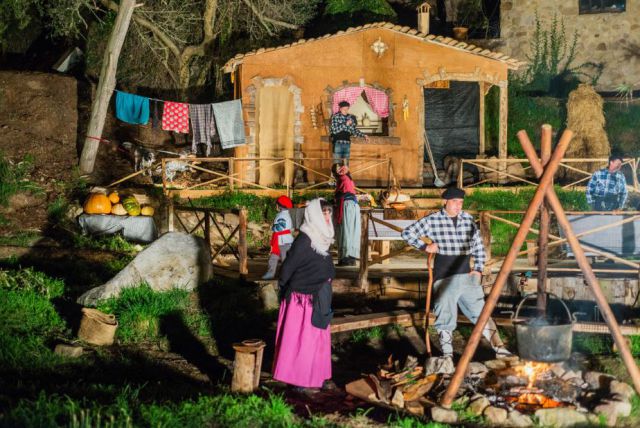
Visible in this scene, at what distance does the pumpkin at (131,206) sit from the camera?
49.5ft

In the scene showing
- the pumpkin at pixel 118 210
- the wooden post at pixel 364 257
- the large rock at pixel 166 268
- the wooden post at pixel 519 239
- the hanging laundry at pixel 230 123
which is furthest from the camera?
the hanging laundry at pixel 230 123

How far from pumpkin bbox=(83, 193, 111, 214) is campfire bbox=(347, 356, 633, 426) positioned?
8.77 m

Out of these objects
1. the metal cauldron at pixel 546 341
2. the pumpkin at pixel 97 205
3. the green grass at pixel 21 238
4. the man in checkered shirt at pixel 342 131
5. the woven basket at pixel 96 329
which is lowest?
the woven basket at pixel 96 329

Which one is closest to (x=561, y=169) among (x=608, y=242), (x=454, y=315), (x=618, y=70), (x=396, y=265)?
(x=618, y=70)

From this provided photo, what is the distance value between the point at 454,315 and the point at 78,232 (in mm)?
9136

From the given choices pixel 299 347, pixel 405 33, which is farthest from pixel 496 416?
pixel 405 33

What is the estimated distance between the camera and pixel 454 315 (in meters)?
7.80

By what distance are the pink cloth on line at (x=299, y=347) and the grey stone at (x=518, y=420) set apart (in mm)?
1852

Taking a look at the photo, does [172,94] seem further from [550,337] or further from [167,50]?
[550,337]

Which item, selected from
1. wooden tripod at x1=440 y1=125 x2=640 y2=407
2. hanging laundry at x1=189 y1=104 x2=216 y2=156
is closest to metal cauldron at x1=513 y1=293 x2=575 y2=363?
wooden tripod at x1=440 y1=125 x2=640 y2=407

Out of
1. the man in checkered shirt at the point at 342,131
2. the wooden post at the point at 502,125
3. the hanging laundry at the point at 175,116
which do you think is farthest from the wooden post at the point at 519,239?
the wooden post at the point at 502,125

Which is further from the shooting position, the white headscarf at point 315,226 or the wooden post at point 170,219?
the wooden post at point 170,219

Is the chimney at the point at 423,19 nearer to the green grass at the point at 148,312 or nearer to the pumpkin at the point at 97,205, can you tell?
the pumpkin at the point at 97,205

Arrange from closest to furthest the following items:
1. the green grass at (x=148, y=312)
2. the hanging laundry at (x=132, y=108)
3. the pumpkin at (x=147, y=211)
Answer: the green grass at (x=148, y=312), the pumpkin at (x=147, y=211), the hanging laundry at (x=132, y=108)
